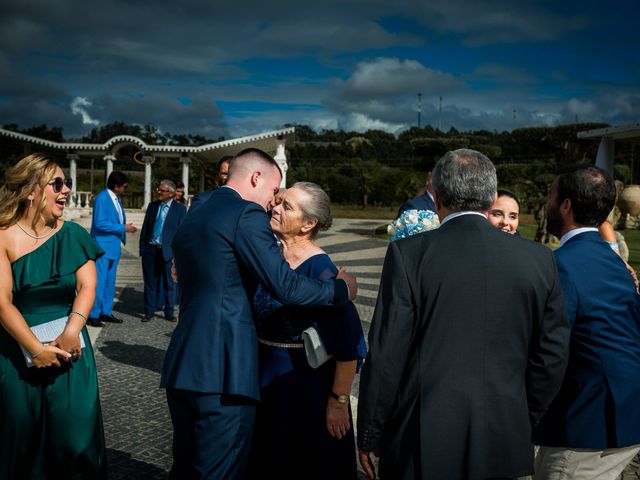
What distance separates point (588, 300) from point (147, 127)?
53.0 m

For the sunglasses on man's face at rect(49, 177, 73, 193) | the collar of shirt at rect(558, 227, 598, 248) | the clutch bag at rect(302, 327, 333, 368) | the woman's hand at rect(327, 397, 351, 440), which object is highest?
the sunglasses on man's face at rect(49, 177, 73, 193)

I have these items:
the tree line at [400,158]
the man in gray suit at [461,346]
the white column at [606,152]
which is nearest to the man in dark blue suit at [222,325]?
→ the man in gray suit at [461,346]

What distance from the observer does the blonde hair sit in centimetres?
299

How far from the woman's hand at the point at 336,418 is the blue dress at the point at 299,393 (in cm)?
4

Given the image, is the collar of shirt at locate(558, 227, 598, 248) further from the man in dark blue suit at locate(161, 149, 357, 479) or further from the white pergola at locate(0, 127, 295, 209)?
the white pergola at locate(0, 127, 295, 209)

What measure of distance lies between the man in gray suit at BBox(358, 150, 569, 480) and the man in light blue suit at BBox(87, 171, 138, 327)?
611 centimetres

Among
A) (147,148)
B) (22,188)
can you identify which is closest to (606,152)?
(22,188)

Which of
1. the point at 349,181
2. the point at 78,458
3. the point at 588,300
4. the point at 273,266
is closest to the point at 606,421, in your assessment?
the point at 588,300

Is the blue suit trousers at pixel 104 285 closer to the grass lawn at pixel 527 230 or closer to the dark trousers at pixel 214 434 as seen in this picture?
the dark trousers at pixel 214 434

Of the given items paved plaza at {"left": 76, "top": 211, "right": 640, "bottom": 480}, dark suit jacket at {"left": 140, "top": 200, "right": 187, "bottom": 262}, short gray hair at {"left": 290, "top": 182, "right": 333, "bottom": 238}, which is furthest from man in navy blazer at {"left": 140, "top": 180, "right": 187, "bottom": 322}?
short gray hair at {"left": 290, "top": 182, "right": 333, "bottom": 238}

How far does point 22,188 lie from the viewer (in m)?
3.04

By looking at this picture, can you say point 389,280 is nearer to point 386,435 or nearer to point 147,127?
point 386,435

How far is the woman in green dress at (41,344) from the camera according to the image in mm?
2959

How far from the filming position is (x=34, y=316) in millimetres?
3006
